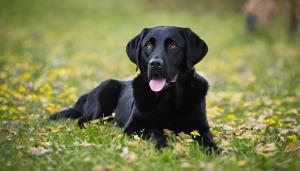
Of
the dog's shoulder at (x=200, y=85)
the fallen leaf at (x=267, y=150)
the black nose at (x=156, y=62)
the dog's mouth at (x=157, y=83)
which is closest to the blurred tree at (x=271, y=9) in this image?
the dog's shoulder at (x=200, y=85)

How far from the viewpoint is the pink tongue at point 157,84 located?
15.8 ft

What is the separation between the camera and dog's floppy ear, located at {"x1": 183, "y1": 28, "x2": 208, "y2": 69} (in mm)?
4898

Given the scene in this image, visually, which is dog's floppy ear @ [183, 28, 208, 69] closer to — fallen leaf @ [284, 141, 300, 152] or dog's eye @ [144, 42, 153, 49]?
dog's eye @ [144, 42, 153, 49]

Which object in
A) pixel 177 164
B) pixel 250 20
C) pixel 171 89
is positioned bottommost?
pixel 177 164

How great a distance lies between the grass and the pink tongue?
1.81 feet

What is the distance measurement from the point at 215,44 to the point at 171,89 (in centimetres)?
1370

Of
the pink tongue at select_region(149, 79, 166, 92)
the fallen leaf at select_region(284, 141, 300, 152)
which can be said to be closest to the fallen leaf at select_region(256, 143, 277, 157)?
the fallen leaf at select_region(284, 141, 300, 152)

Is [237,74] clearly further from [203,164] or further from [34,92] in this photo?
[203,164]

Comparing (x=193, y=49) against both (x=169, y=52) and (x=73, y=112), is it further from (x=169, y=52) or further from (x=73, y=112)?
(x=73, y=112)

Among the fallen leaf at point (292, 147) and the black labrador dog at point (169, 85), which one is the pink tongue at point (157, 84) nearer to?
the black labrador dog at point (169, 85)

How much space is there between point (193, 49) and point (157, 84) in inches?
22.2

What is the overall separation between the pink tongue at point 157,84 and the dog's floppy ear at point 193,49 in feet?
1.12

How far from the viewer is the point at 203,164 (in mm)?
3539

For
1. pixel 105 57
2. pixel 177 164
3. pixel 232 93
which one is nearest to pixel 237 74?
pixel 232 93
